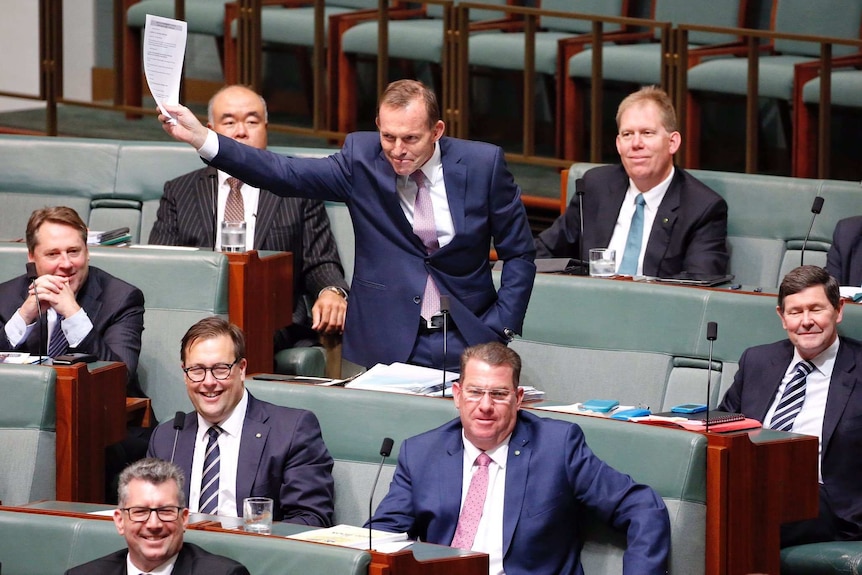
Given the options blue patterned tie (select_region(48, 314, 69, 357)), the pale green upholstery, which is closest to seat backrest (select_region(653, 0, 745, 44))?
blue patterned tie (select_region(48, 314, 69, 357))

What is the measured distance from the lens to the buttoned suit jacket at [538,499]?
7.68 ft

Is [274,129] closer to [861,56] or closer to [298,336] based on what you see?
[298,336]

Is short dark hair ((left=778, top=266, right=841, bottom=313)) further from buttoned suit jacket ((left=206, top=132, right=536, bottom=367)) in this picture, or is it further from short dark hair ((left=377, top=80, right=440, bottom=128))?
short dark hair ((left=377, top=80, right=440, bottom=128))

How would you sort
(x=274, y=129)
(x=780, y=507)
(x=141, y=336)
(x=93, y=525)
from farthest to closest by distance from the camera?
(x=274, y=129) < (x=141, y=336) < (x=780, y=507) < (x=93, y=525)

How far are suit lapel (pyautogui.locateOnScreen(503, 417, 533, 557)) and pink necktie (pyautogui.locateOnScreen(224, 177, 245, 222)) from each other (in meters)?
1.41

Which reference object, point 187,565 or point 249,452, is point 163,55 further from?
point 187,565

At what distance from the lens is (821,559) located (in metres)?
2.59

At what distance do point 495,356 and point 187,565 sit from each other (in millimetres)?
606

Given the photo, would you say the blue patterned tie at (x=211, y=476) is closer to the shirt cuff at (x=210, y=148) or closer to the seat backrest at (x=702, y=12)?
the shirt cuff at (x=210, y=148)

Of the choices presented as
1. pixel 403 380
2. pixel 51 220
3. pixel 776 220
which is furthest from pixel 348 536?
pixel 776 220

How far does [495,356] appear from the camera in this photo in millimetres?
2459

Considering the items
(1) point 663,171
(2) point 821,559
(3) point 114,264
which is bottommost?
(2) point 821,559

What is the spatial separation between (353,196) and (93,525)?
87cm

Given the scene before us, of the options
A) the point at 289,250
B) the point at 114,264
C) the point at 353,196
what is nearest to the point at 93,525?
the point at 353,196
